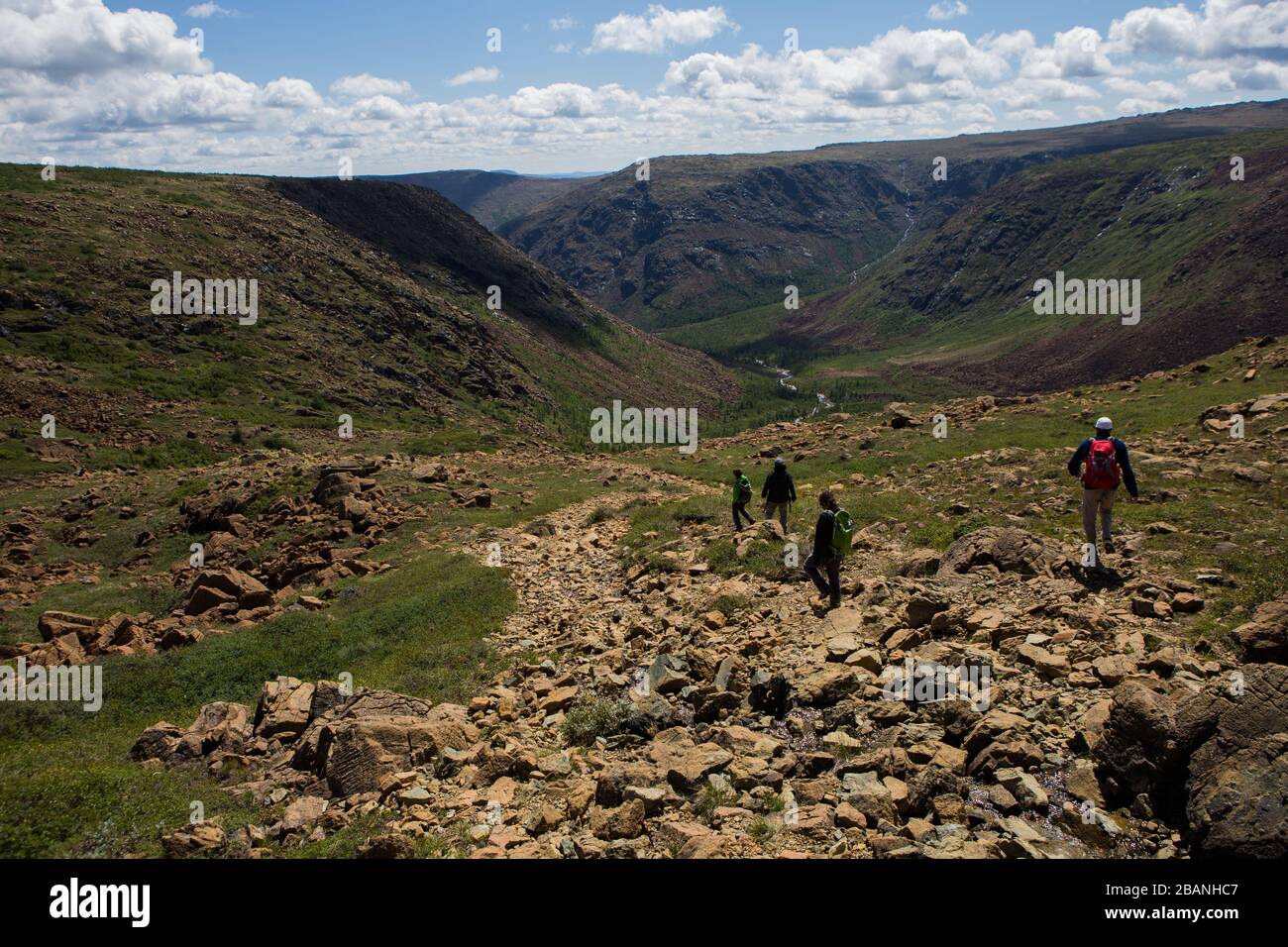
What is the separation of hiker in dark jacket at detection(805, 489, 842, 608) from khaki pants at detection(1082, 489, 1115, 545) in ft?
16.1

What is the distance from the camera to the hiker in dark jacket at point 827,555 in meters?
14.0

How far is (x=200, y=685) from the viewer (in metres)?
15.3

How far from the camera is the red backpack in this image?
1373 cm

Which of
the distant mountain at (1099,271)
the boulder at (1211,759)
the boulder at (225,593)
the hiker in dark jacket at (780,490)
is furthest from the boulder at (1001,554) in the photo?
the distant mountain at (1099,271)

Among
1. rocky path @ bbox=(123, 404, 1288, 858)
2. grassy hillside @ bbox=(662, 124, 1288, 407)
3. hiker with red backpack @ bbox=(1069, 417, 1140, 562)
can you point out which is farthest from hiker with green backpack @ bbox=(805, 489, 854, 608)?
grassy hillside @ bbox=(662, 124, 1288, 407)

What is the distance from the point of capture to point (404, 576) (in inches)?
841

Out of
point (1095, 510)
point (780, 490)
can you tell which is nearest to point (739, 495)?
point (780, 490)

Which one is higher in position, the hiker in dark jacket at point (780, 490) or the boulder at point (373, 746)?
the hiker in dark jacket at point (780, 490)

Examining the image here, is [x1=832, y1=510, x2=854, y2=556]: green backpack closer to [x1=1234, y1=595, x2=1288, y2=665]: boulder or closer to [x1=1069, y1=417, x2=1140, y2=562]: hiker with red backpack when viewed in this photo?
[x1=1069, y1=417, x2=1140, y2=562]: hiker with red backpack

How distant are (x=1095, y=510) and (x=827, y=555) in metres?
5.28

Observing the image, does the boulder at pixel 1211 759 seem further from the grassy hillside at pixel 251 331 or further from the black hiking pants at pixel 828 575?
the grassy hillside at pixel 251 331
